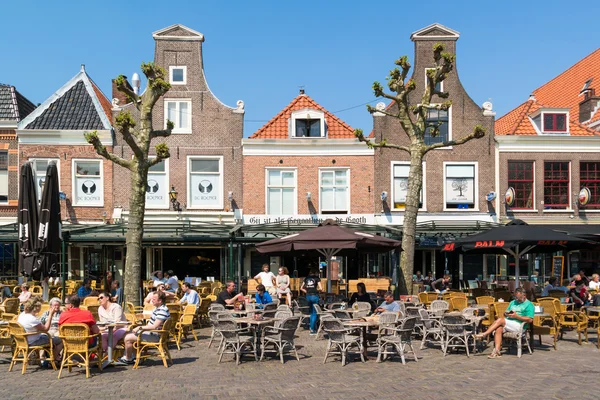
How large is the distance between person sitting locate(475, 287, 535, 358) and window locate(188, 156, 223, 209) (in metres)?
13.6

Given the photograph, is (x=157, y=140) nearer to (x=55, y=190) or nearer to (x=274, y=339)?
(x=55, y=190)

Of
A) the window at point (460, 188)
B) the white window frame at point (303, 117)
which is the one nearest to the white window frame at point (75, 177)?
the white window frame at point (303, 117)

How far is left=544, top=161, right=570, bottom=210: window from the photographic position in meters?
23.9

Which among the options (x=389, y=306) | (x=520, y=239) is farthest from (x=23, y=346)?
(x=520, y=239)

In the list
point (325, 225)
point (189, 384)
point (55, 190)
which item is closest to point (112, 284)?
point (55, 190)

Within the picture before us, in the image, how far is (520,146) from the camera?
23.8 meters

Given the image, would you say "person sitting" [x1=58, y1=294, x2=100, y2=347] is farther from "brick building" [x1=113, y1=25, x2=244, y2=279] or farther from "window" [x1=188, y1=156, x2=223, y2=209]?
"window" [x1=188, y1=156, x2=223, y2=209]

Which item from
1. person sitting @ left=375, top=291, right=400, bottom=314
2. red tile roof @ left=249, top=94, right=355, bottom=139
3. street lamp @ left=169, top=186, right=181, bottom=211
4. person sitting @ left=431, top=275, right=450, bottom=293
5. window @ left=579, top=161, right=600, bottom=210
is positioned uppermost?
red tile roof @ left=249, top=94, right=355, bottom=139

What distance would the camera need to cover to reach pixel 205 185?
23328mm

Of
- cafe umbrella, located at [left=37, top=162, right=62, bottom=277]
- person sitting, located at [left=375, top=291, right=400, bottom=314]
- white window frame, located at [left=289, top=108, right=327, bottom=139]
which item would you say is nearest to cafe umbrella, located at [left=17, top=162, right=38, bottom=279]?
cafe umbrella, located at [left=37, top=162, right=62, bottom=277]

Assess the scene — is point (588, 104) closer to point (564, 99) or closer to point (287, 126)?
point (564, 99)

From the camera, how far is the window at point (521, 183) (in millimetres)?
23875

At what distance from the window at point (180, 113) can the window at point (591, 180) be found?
1416 centimetres

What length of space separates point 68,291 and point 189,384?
40.5ft
